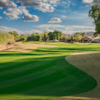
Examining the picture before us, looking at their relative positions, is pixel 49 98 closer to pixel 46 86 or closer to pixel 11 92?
pixel 46 86

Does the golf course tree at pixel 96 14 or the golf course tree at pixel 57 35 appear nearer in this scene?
the golf course tree at pixel 96 14

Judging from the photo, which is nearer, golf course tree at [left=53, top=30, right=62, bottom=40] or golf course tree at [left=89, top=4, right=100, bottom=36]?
golf course tree at [left=89, top=4, right=100, bottom=36]

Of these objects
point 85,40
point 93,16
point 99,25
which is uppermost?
point 93,16

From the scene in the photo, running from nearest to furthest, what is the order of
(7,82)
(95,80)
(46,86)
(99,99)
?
(99,99)
(46,86)
(7,82)
(95,80)

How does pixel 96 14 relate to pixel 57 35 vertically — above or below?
above

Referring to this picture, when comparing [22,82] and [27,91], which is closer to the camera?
[27,91]

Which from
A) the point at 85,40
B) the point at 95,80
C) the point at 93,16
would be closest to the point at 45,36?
the point at 85,40

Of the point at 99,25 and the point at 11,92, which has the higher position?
the point at 99,25

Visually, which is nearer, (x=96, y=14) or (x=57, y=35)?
(x=96, y=14)

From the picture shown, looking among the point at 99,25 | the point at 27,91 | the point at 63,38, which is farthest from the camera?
the point at 63,38

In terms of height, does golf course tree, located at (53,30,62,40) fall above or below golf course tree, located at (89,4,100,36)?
below

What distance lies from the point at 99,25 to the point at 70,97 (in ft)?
75.6

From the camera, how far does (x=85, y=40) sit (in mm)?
118438

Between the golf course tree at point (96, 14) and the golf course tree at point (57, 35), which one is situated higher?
the golf course tree at point (96, 14)
